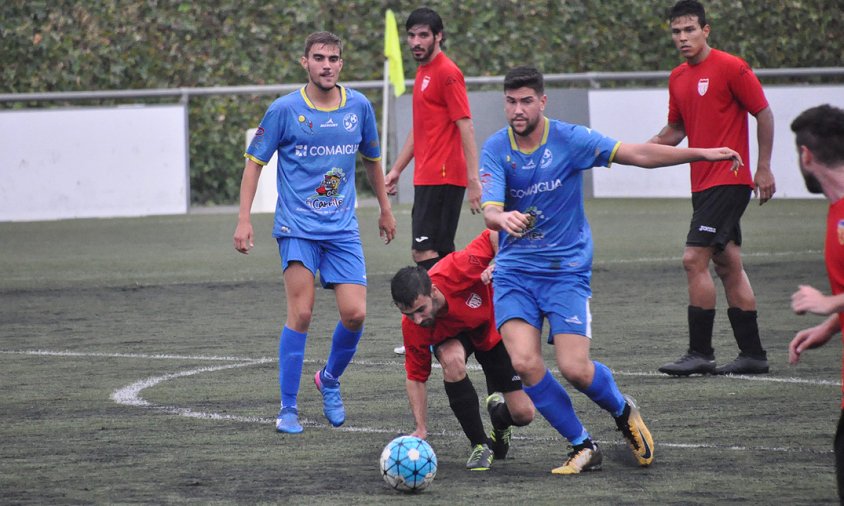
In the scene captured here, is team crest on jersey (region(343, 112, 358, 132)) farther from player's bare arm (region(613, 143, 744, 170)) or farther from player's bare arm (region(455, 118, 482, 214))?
player's bare arm (region(455, 118, 482, 214))

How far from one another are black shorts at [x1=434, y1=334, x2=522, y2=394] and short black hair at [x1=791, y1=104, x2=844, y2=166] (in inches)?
91.9

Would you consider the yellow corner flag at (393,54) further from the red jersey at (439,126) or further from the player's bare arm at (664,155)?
the player's bare arm at (664,155)

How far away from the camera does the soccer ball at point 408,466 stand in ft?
20.4

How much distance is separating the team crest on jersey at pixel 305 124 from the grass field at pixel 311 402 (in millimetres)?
1580

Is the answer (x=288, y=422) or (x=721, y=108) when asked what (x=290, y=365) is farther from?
(x=721, y=108)

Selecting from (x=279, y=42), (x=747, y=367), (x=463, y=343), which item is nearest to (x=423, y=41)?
(x=747, y=367)

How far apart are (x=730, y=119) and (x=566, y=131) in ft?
8.48

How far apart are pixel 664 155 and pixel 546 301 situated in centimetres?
87

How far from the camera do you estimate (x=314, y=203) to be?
7992mm

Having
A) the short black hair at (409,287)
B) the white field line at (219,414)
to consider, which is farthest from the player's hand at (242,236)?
the short black hair at (409,287)

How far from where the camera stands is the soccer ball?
6.21 meters

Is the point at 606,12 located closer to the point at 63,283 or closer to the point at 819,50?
the point at 819,50

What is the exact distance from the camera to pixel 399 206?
22.6 metres

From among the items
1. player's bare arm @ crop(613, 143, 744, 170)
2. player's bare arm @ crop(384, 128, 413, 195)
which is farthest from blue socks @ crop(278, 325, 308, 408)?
player's bare arm @ crop(384, 128, 413, 195)
